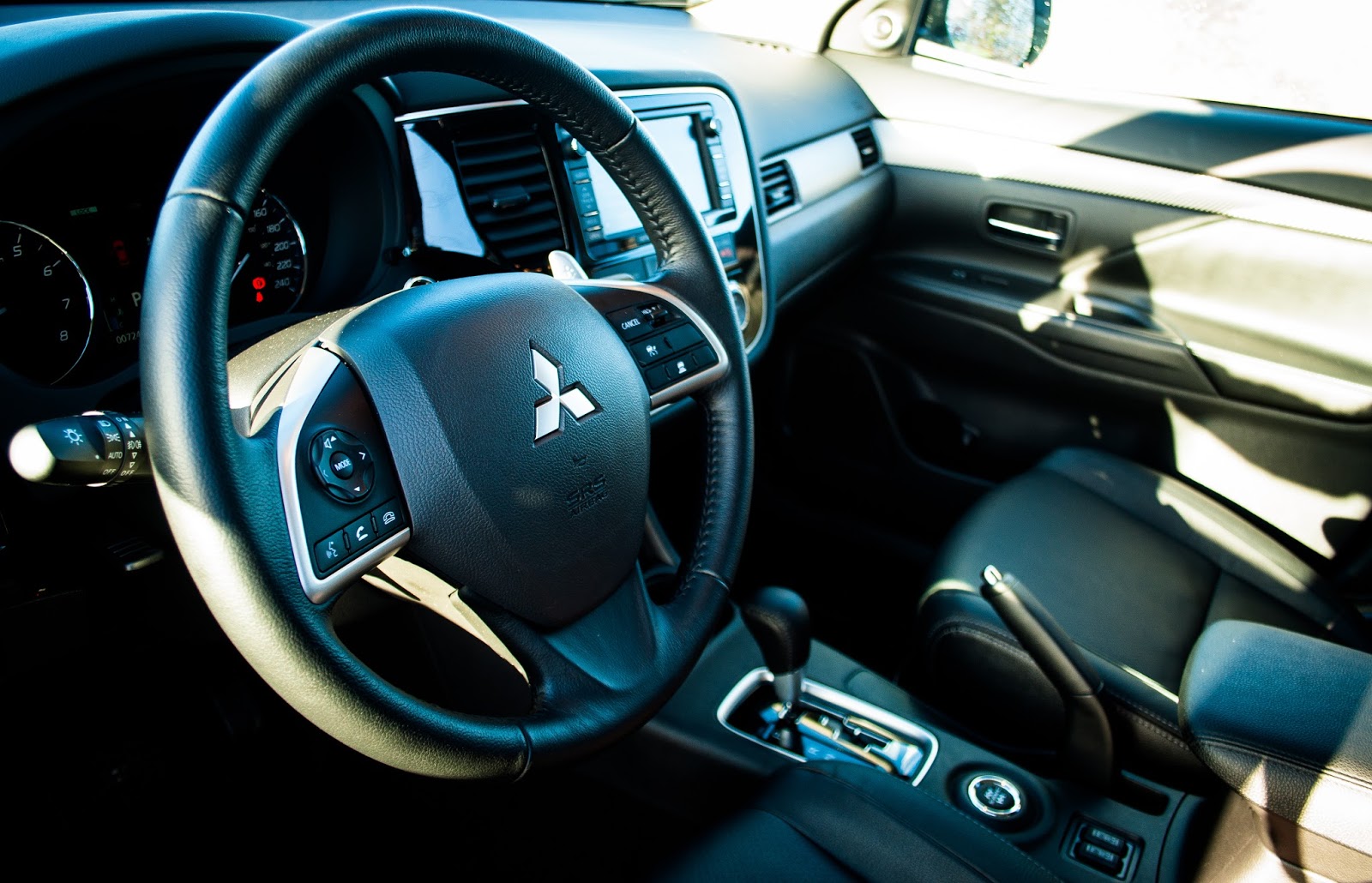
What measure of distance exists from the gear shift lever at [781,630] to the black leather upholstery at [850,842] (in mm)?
238

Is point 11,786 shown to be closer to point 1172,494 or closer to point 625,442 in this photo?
point 625,442

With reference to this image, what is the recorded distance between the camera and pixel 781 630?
133 cm

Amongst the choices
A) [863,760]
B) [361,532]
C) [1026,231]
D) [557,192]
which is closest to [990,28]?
[1026,231]

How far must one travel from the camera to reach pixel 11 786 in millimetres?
1312

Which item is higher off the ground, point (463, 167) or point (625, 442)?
point (463, 167)

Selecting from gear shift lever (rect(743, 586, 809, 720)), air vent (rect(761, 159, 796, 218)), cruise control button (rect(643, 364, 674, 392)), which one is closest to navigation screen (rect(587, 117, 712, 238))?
air vent (rect(761, 159, 796, 218))

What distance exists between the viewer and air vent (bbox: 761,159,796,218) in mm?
1966

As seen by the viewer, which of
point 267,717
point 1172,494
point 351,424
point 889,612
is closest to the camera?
point 351,424

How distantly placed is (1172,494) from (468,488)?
145 cm

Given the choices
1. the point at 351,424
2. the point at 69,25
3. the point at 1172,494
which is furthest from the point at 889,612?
the point at 69,25

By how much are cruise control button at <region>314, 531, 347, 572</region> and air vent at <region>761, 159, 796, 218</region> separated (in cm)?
134

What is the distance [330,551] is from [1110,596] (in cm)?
125

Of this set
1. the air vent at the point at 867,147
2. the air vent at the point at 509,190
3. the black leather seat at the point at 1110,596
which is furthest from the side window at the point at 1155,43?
the air vent at the point at 509,190

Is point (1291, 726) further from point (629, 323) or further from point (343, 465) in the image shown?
point (343, 465)
